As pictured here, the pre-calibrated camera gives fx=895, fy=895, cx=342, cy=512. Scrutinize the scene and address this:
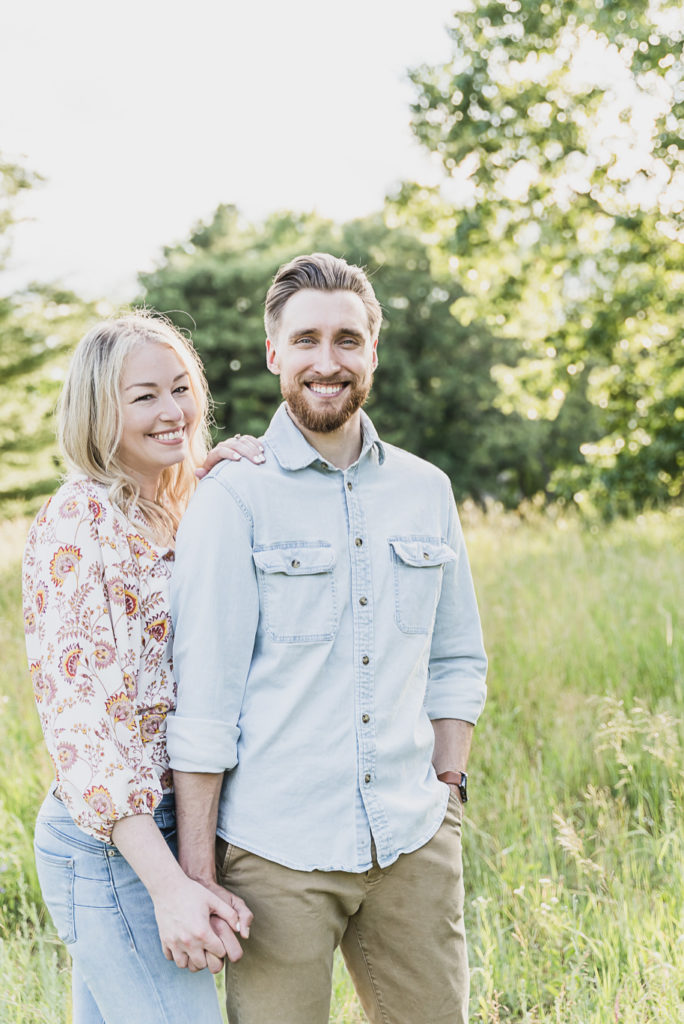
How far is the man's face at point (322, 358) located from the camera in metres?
2.21

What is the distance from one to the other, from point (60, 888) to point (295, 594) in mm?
810

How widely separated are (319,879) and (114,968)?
1.52ft

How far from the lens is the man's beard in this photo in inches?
87.3

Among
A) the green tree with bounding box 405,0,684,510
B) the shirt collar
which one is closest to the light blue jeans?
the shirt collar

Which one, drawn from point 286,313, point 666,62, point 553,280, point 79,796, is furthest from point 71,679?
point 553,280

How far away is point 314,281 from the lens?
7.30 feet

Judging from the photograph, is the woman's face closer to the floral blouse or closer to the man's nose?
the floral blouse

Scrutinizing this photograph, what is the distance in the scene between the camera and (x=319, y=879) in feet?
6.51

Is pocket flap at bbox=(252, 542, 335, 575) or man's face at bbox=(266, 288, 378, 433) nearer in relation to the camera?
pocket flap at bbox=(252, 542, 335, 575)

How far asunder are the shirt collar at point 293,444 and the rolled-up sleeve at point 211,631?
0.67 feet

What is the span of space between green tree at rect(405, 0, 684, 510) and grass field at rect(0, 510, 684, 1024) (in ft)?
19.3

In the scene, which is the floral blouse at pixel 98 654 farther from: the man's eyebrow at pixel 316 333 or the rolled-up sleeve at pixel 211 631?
the man's eyebrow at pixel 316 333

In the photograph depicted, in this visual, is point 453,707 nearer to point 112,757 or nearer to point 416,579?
point 416,579

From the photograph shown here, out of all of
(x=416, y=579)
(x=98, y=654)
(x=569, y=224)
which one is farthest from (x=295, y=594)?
(x=569, y=224)
